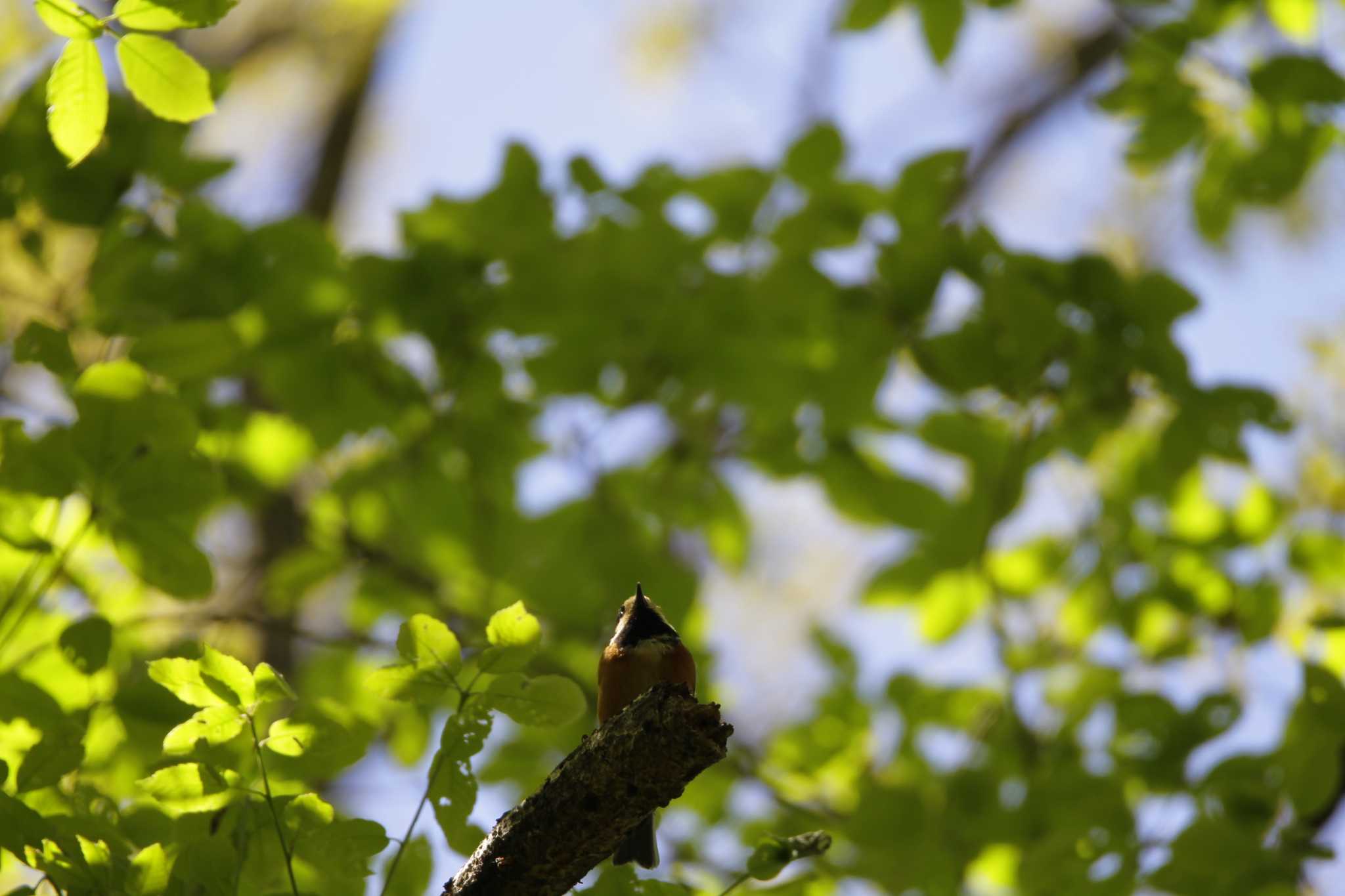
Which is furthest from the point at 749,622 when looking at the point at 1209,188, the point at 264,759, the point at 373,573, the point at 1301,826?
the point at 264,759

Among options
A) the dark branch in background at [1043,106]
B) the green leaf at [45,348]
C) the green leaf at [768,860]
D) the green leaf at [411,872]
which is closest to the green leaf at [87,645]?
the green leaf at [45,348]

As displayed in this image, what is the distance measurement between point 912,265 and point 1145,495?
122 cm

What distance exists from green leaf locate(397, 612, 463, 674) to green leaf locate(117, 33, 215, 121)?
3.18ft

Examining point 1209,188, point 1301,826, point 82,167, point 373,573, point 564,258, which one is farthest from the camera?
point 373,573

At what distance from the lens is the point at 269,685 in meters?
1.76

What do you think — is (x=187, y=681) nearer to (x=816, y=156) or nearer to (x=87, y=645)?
(x=87, y=645)

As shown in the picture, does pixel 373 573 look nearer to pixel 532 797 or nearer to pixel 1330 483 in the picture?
pixel 532 797

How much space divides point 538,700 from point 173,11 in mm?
1253

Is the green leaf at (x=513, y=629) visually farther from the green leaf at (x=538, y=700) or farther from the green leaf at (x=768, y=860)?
the green leaf at (x=768, y=860)

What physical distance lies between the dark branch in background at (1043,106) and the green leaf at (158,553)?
17.4 feet

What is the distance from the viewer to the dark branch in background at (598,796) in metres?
1.71

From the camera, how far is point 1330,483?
4316 mm

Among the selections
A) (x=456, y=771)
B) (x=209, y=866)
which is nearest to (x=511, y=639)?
(x=456, y=771)

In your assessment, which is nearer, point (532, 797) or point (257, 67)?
point (532, 797)
